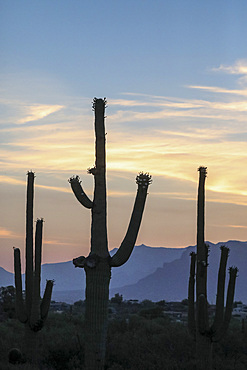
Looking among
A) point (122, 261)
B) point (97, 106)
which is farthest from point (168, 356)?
point (97, 106)

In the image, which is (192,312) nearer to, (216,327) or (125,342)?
(216,327)

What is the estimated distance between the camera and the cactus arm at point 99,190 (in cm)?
1296

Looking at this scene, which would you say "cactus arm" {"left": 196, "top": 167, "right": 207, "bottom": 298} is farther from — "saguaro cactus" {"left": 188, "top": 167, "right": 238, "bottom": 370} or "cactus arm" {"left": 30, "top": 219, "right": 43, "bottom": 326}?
"cactus arm" {"left": 30, "top": 219, "right": 43, "bottom": 326}

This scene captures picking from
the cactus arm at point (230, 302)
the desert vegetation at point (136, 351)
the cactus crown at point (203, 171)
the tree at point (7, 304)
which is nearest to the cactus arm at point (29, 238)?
the desert vegetation at point (136, 351)

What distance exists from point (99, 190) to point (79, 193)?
0.50 meters

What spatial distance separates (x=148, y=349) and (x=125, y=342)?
1620mm

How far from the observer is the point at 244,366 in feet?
62.3

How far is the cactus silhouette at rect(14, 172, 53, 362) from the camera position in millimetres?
17469

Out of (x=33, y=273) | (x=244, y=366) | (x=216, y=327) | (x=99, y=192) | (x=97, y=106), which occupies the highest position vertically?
(x=97, y=106)

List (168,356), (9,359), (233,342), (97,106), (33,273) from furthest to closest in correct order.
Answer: (233,342), (168,356), (33,273), (9,359), (97,106)

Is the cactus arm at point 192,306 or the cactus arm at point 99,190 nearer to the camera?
the cactus arm at point 99,190

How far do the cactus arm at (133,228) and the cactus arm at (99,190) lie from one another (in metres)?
0.30

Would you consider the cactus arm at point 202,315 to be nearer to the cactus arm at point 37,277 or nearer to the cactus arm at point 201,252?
the cactus arm at point 201,252

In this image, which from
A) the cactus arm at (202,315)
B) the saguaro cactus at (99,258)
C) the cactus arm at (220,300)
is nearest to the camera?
the saguaro cactus at (99,258)
